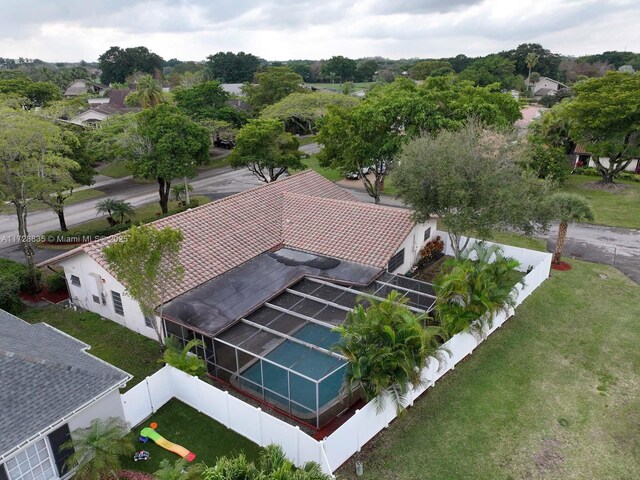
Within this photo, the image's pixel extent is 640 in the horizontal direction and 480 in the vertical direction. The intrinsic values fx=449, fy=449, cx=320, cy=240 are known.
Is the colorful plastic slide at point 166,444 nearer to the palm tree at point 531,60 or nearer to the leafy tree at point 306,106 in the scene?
the leafy tree at point 306,106

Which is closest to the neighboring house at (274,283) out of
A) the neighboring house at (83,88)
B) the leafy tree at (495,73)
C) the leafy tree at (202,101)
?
the leafy tree at (202,101)

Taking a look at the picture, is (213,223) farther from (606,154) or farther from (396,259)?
(606,154)

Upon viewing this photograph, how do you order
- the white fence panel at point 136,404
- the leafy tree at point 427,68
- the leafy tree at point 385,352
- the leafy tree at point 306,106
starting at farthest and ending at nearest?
the leafy tree at point 427,68 < the leafy tree at point 306,106 < the white fence panel at point 136,404 < the leafy tree at point 385,352

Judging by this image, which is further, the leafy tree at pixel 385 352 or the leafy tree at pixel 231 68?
the leafy tree at pixel 231 68

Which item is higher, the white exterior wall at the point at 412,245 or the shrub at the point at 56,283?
the white exterior wall at the point at 412,245

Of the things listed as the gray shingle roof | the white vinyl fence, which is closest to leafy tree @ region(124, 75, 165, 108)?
the gray shingle roof

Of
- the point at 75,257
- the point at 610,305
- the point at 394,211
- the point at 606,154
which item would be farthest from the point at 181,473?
the point at 606,154
